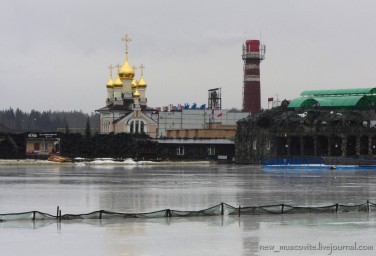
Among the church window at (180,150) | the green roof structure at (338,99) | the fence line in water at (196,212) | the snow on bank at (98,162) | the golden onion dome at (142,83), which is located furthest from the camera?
the golden onion dome at (142,83)

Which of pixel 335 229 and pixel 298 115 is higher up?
pixel 298 115

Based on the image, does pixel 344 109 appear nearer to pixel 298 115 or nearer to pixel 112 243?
pixel 298 115

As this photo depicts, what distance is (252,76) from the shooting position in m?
166

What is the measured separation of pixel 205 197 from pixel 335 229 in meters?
19.1

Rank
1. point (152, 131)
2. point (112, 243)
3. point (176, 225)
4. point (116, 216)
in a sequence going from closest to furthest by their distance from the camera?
point (112, 243)
point (176, 225)
point (116, 216)
point (152, 131)

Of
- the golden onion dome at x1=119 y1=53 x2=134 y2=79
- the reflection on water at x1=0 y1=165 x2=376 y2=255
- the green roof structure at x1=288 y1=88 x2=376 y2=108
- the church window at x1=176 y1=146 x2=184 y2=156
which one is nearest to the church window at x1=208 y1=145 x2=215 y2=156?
the church window at x1=176 y1=146 x2=184 y2=156

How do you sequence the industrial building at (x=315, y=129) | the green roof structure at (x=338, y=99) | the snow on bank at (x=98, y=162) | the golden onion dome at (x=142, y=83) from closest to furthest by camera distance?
the industrial building at (x=315, y=129) < the snow on bank at (x=98, y=162) < the green roof structure at (x=338, y=99) < the golden onion dome at (x=142, y=83)

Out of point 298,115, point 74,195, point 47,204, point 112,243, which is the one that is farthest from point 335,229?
point 298,115

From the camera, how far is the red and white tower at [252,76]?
164 meters

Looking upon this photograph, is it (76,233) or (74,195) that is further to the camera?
(74,195)

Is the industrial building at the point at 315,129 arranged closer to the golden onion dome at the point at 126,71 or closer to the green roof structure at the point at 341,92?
the green roof structure at the point at 341,92

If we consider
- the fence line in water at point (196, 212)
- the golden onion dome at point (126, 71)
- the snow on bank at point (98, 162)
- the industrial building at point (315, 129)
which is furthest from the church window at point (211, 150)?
the fence line in water at point (196, 212)

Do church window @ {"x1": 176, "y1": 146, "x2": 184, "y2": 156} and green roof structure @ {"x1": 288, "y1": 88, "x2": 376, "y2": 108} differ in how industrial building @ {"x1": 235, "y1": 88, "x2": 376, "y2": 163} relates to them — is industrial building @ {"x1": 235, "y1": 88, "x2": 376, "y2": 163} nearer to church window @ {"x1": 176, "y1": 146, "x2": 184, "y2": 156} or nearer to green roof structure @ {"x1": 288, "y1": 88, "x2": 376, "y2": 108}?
green roof structure @ {"x1": 288, "y1": 88, "x2": 376, "y2": 108}

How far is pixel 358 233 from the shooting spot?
30156 mm
